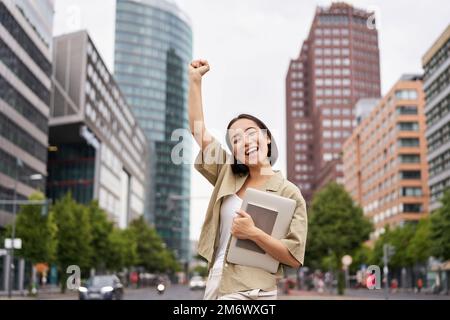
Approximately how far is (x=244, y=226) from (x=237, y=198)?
0.30m

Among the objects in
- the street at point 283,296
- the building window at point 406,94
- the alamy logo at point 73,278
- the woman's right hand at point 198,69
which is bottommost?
the street at point 283,296

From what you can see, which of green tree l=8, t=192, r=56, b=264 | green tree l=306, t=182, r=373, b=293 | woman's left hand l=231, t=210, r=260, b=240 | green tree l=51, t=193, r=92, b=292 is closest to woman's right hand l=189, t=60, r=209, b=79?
woman's left hand l=231, t=210, r=260, b=240

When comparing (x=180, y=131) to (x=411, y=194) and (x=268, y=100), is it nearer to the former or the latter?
(x=268, y=100)

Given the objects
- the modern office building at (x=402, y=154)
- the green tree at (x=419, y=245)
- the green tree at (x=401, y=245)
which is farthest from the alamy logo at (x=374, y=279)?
the modern office building at (x=402, y=154)

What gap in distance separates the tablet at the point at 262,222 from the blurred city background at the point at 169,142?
0.37m

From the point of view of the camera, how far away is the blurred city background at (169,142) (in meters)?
4.64

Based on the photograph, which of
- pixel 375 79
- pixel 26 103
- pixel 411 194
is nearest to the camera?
pixel 26 103

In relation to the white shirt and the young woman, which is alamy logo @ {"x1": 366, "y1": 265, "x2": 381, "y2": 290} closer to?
the young woman

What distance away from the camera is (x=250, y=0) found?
434 cm

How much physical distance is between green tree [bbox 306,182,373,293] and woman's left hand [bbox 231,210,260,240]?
205 ft

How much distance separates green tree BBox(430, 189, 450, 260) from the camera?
52656mm

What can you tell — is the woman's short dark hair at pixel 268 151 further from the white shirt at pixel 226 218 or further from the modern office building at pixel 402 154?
the modern office building at pixel 402 154

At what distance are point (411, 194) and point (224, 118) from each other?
353 feet
